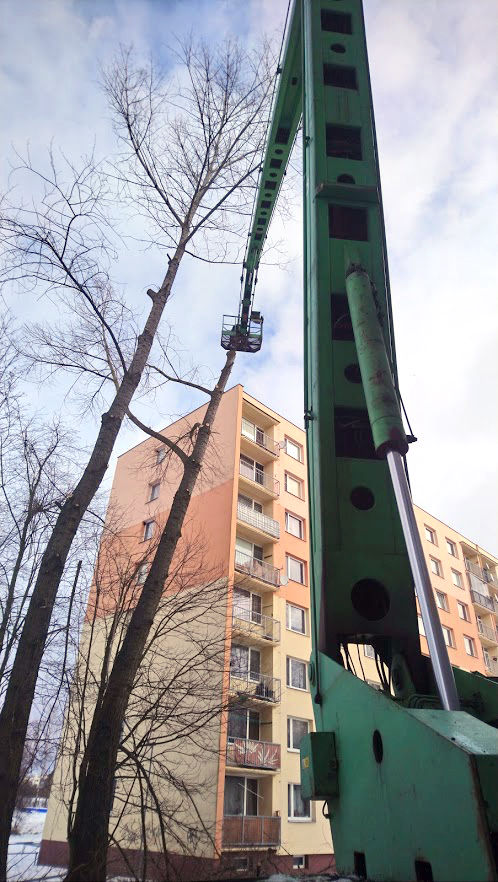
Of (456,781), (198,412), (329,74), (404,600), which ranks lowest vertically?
(456,781)

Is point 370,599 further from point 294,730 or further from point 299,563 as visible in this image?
point 299,563

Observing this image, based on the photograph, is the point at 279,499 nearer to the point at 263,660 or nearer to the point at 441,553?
the point at 263,660

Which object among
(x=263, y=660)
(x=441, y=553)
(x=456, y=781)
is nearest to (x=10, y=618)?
(x=263, y=660)

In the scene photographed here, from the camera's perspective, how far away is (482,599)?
113ft

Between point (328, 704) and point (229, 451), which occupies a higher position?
point (229, 451)

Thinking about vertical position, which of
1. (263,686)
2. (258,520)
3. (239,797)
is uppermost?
(258,520)

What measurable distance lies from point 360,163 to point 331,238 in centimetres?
81

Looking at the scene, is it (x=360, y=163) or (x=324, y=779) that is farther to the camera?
(x=360, y=163)

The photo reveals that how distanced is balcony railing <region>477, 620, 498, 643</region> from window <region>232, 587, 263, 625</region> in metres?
19.7

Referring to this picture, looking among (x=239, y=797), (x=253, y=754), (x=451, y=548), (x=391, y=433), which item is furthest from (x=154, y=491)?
(x=391, y=433)

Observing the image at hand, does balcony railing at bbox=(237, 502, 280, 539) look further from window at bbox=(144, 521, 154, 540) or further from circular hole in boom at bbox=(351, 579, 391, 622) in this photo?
circular hole in boom at bbox=(351, 579, 391, 622)

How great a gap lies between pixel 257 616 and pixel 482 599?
21.0 meters

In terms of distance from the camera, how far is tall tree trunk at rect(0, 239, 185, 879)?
4035 millimetres

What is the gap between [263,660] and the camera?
19.0 m
